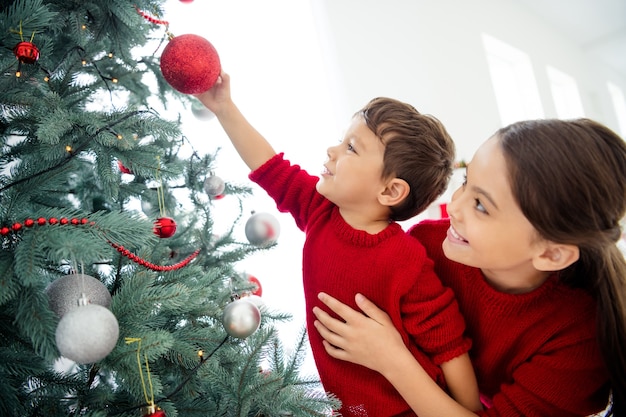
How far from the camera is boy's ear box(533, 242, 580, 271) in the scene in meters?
0.66

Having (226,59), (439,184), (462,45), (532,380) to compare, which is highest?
(462,45)

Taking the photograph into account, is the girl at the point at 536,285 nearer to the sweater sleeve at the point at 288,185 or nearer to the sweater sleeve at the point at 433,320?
the sweater sleeve at the point at 433,320

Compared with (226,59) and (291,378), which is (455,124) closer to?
(226,59)

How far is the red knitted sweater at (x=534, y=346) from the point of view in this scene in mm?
685

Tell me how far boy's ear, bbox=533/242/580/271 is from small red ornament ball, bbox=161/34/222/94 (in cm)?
64

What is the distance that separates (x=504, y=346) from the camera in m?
0.76

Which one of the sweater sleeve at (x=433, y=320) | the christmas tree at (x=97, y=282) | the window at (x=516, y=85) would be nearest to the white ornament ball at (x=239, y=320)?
the christmas tree at (x=97, y=282)

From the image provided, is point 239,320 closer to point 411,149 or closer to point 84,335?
point 84,335

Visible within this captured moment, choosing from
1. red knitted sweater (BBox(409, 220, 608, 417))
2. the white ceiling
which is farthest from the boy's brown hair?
the white ceiling

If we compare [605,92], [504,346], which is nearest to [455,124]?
[504,346]

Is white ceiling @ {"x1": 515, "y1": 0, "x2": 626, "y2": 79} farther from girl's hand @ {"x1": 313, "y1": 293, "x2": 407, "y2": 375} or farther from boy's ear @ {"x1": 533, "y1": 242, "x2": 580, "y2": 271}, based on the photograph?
girl's hand @ {"x1": 313, "y1": 293, "x2": 407, "y2": 375}

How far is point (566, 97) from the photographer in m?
4.55

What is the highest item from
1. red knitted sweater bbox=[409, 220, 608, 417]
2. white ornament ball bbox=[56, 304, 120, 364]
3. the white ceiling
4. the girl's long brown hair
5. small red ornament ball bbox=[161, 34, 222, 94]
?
the white ceiling

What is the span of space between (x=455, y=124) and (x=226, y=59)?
169 cm
